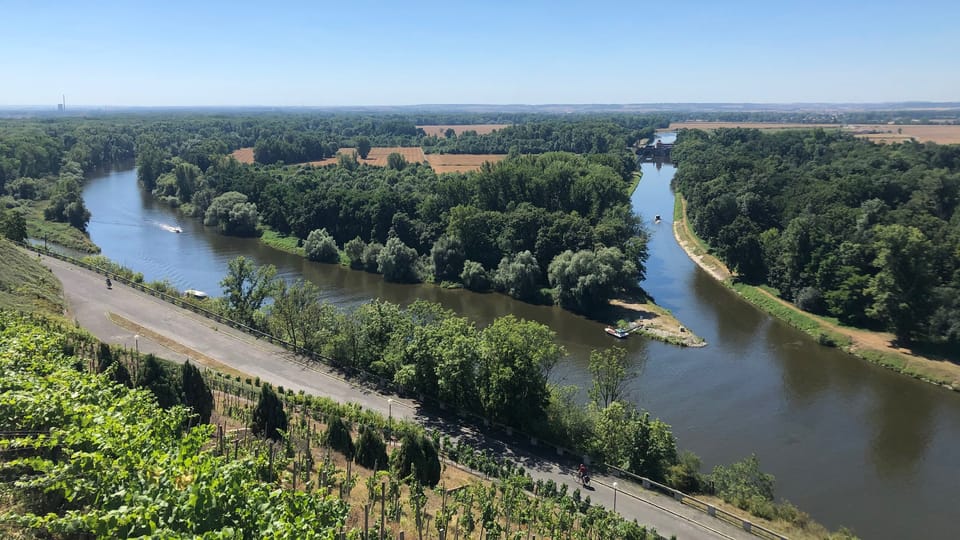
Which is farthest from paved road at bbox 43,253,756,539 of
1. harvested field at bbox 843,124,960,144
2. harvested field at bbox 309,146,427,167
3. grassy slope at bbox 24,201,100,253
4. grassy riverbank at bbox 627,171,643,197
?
harvested field at bbox 843,124,960,144

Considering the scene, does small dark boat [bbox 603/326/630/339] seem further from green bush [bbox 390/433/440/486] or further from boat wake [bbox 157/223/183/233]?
boat wake [bbox 157/223/183/233]

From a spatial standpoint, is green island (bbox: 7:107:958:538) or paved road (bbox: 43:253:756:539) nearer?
green island (bbox: 7:107:958:538)

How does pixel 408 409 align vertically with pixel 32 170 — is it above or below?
below

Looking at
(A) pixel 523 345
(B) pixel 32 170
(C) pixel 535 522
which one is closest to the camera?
(C) pixel 535 522

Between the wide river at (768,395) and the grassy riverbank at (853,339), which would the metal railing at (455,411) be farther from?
the grassy riverbank at (853,339)

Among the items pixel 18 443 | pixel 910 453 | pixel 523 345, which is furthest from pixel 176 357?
pixel 910 453

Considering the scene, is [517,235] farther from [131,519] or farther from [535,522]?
[131,519]

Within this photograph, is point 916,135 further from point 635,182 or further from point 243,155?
point 243,155
